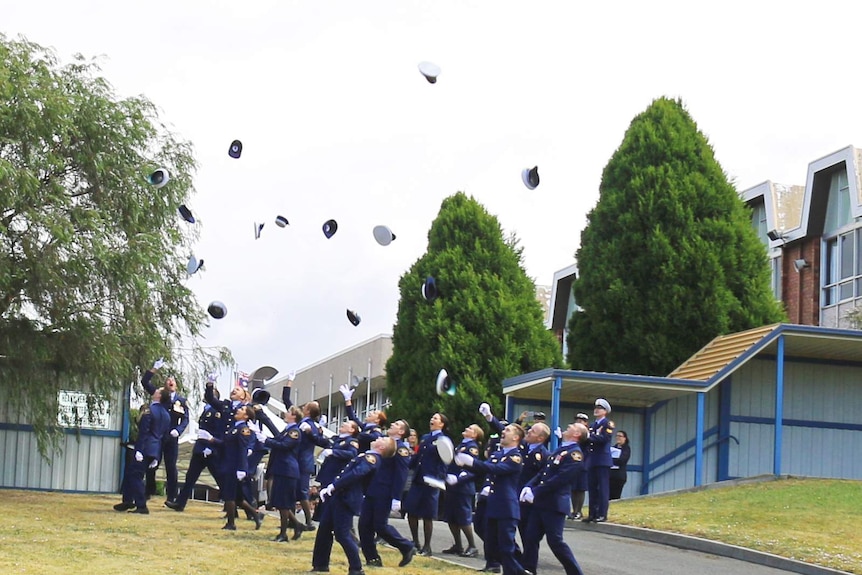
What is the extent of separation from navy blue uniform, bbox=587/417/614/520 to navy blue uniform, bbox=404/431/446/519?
13.5 ft

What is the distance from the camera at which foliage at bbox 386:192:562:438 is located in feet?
119

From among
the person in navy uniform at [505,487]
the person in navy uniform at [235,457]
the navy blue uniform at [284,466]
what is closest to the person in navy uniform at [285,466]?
the navy blue uniform at [284,466]

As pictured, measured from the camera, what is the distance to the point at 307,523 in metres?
19.6

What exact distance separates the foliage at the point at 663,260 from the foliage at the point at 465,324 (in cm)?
209

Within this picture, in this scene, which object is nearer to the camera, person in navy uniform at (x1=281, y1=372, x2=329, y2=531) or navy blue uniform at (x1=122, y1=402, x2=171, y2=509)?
person in navy uniform at (x1=281, y1=372, x2=329, y2=531)

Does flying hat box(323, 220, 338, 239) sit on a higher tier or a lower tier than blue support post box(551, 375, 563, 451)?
higher

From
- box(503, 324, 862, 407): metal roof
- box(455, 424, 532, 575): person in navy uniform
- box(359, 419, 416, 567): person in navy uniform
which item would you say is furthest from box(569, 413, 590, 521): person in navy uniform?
box(455, 424, 532, 575): person in navy uniform

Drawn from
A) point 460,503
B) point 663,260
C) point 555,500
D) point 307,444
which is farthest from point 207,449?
point 663,260

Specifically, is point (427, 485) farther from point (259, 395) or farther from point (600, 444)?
point (600, 444)

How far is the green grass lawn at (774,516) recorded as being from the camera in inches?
729

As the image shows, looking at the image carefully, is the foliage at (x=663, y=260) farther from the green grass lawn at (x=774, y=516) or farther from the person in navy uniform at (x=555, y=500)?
the person in navy uniform at (x=555, y=500)

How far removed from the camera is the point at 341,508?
15031mm

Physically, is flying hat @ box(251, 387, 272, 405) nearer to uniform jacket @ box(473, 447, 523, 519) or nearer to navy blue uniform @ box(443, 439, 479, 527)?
navy blue uniform @ box(443, 439, 479, 527)

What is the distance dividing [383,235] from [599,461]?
457 centimetres
